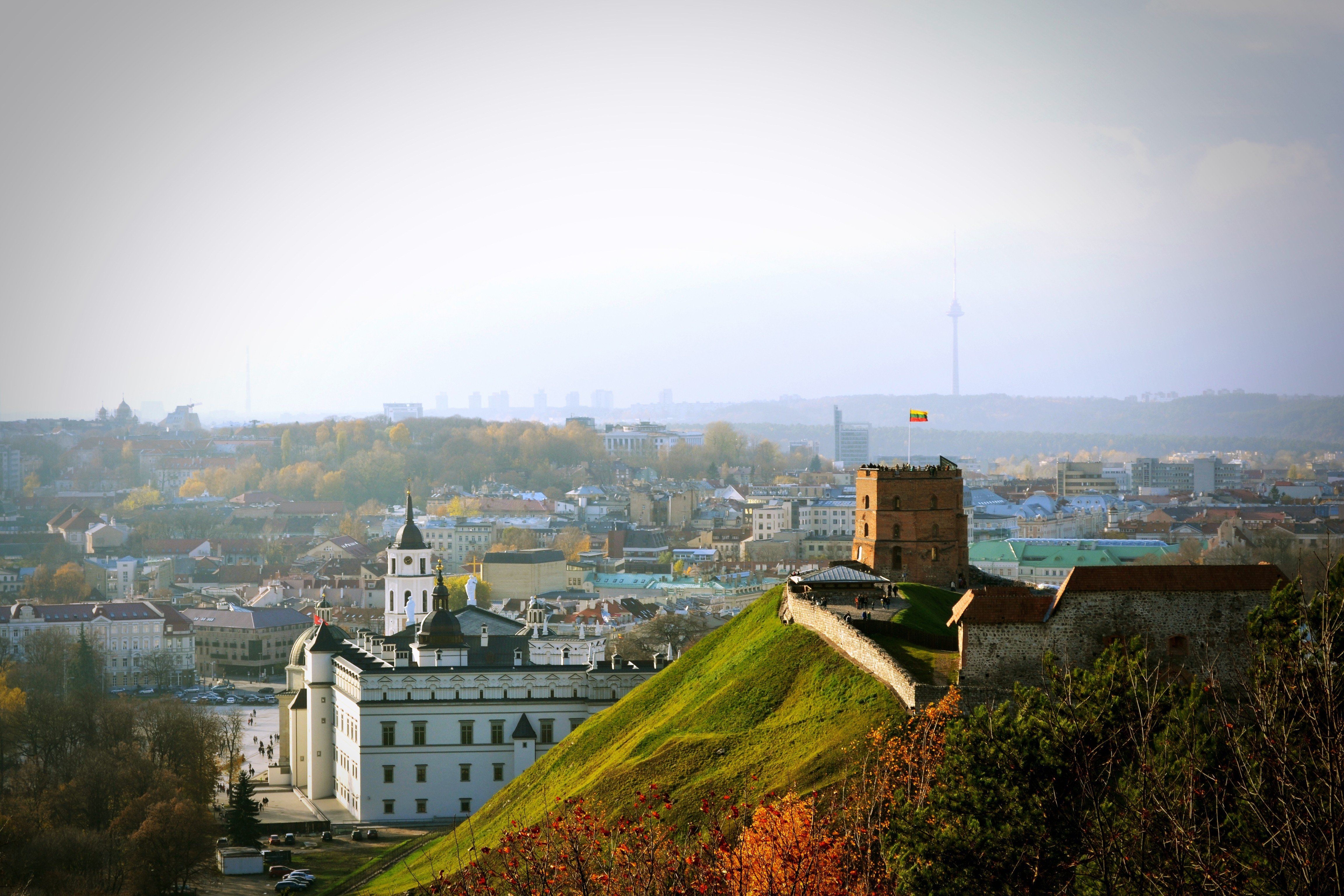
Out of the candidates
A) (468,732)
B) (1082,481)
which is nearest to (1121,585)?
(468,732)

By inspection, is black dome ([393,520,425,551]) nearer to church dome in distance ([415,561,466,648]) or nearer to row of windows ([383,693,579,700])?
church dome in distance ([415,561,466,648])

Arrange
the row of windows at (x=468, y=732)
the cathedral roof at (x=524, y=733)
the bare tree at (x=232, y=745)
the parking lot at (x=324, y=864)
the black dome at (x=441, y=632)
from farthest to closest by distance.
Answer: the bare tree at (x=232, y=745)
the black dome at (x=441, y=632)
the cathedral roof at (x=524, y=733)
the row of windows at (x=468, y=732)
the parking lot at (x=324, y=864)

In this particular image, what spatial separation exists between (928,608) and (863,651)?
4.60 metres

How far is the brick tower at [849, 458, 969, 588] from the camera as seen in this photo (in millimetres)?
39656

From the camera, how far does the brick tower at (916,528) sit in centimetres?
3966

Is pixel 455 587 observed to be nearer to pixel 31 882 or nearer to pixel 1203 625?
pixel 31 882

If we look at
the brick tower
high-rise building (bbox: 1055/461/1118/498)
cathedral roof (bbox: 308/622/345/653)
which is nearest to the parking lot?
cathedral roof (bbox: 308/622/345/653)

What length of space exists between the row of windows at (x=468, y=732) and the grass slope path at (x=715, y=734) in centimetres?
582

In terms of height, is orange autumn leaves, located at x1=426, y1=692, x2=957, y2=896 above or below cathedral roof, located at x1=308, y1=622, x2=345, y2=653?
above

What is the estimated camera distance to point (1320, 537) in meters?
102

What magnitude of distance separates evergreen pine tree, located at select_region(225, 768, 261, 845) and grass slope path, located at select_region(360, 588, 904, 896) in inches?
280

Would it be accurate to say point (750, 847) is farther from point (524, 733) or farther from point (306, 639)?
point (306, 639)

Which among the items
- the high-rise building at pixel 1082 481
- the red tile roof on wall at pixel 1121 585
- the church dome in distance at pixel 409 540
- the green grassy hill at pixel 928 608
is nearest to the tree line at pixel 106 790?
the church dome in distance at pixel 409 540

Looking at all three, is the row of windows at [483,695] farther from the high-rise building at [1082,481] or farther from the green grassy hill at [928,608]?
the high-rise building at [1082,481]
